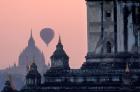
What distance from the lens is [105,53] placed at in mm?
118812

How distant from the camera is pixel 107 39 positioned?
119 metres

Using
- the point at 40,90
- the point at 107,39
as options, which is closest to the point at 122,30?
the point at 107,39

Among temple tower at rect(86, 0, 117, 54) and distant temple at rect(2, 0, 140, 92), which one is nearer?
distant temple at rect(2, 0, 140, 92)

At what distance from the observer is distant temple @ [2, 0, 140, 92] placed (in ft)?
382

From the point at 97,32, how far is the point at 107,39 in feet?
4.42

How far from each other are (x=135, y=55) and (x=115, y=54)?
1.91m

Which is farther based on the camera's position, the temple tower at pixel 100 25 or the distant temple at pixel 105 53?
the temple tower at pixel 100 25

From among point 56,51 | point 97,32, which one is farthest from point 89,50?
point 56,51

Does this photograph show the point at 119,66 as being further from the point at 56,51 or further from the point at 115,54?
the point at 56,51

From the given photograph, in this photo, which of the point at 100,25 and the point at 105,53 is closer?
the point at 105,53

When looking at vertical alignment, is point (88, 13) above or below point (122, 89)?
above

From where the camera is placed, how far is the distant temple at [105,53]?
4579 inches

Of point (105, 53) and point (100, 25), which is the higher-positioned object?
point (100, 25)

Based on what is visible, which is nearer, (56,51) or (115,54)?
(115,54)
